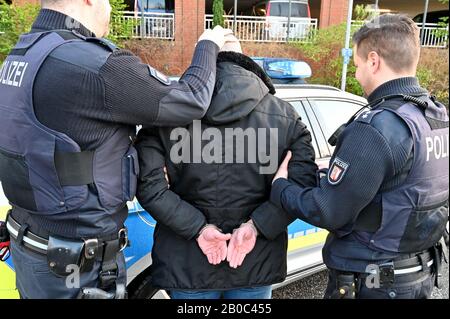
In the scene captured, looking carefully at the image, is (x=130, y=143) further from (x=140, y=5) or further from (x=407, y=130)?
(x=140, y=5)

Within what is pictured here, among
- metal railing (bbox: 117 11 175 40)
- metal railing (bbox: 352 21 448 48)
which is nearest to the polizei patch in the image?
metal railing (bbox: 117 11 175 40)

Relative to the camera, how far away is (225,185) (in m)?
1.67

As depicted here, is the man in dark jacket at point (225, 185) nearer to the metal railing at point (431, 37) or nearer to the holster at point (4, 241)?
the holster at point (4, 241)

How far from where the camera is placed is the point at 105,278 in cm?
159

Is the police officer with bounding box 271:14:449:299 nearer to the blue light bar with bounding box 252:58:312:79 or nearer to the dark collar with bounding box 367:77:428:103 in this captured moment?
the dark collar with bounding box 367:77:428:103

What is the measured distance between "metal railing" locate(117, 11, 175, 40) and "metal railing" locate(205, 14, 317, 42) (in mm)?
1310

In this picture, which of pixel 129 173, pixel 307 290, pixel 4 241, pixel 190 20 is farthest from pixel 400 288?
pixel 190 20

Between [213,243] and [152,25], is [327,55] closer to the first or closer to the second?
[152,25]

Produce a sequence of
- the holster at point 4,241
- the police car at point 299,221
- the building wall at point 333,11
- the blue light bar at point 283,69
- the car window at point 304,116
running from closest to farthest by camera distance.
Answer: the holster at point 4,241, the police car at point 299,221, the car window at point 304,116, the blue light bar at point 283,69, the building wall at point 333,11

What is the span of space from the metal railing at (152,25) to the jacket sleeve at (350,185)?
11572mm

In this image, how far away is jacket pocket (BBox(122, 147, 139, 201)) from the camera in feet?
5.17

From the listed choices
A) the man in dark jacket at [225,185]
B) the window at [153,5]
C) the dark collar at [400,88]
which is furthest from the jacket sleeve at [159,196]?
the window at [153,5]

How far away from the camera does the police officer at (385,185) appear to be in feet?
4.86
